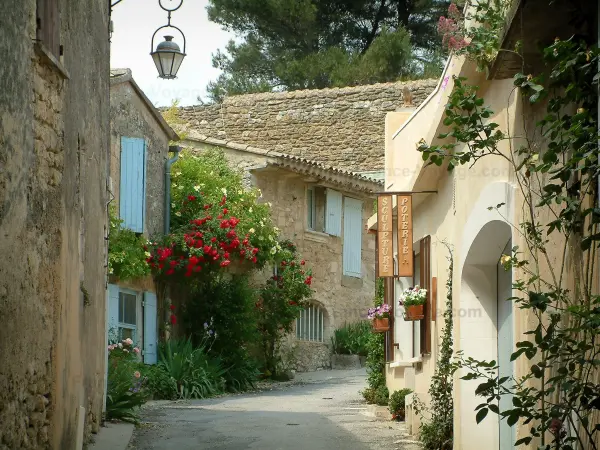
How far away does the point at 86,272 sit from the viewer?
36.7ft

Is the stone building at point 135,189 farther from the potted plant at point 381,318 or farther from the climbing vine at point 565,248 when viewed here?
the climbing vine at point 565,248

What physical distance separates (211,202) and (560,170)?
53.3 ft

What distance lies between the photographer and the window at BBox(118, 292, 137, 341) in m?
18.3

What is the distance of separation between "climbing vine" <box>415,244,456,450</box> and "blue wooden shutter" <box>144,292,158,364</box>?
8281mm

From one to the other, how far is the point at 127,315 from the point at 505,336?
34.1 feet

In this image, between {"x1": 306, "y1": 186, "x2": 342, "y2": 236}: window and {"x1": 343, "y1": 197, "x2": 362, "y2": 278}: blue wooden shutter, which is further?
{"x1": 343, "y1": 197, "x2": 362, "y2": 278}: blue wooden shutter

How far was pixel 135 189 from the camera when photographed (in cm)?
1866

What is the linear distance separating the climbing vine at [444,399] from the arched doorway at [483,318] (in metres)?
1.24

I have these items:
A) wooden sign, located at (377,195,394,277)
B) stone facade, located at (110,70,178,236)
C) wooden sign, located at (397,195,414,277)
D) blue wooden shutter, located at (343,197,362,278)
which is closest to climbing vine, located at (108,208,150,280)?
stone facade, located at (110,70,178,236)

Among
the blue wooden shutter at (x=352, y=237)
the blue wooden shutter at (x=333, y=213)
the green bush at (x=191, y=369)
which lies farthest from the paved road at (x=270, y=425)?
the blue wooden shutter at (x=352, y=237)

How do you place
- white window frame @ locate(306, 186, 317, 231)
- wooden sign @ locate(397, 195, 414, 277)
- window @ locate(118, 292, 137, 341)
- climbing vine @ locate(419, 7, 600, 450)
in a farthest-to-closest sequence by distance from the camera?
white window frame @ locate(306, 186, 317, 231) < window @ locate(118, 292, 137, 341) < wooden sign @ locate(397, 195, 414, 277) < climbing vine @ locate(419, 7, 600, 450)

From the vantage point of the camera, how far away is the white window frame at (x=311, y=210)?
82.1 ft

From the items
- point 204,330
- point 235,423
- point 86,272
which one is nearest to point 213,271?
point 204,330

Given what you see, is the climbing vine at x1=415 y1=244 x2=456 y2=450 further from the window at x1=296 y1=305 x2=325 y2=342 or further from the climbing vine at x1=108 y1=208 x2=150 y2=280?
the window at x1=296 y1=305 x2=325 y2=342
